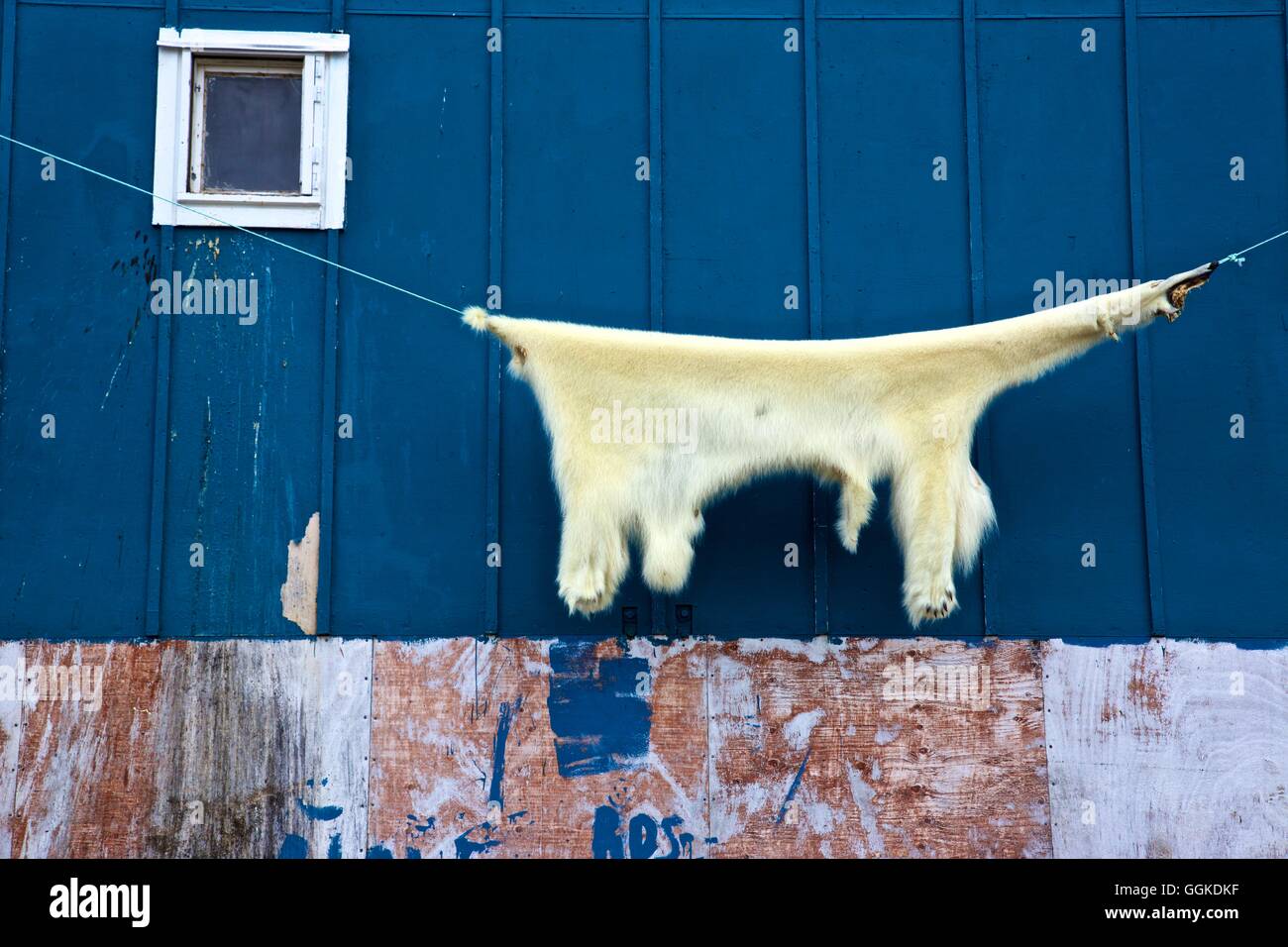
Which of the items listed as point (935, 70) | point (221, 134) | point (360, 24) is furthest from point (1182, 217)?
point (221, 134)

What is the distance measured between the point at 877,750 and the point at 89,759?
381 cm

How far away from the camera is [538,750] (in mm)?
6086

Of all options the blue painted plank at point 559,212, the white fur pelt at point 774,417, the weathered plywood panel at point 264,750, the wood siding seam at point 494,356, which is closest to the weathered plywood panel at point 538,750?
the weathered plywood panel at point 264,750

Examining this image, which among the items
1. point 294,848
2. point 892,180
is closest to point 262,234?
point 294,848

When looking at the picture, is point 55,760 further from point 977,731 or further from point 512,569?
point 977,731

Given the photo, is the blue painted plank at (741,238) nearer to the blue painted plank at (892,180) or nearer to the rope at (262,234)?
the blue painted plank at (892,180)

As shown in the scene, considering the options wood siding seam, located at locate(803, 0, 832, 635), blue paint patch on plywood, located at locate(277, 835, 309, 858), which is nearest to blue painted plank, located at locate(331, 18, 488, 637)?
blue paint patch on plywood, located at locate(277, 835, 309, 858)

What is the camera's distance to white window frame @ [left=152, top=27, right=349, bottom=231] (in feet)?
21.1

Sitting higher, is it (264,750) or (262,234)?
(262,234)

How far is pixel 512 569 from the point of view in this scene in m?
6.32

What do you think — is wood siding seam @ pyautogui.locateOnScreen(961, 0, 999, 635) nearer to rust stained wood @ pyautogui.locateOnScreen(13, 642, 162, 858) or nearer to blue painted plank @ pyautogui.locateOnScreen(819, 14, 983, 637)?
blue painted plank @ pyautogui.locateOnScreen(819, 14, 983, 637)

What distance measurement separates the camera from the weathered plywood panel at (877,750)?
239 inches

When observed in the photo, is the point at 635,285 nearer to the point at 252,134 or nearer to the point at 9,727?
the point at 252,134

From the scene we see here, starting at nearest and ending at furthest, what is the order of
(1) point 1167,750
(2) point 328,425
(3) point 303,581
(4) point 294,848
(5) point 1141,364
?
(4) point 294,848 → (1) point 1167,750 → (3) point 303,581 → (2) point 328,425 → (5) point 1141,364
